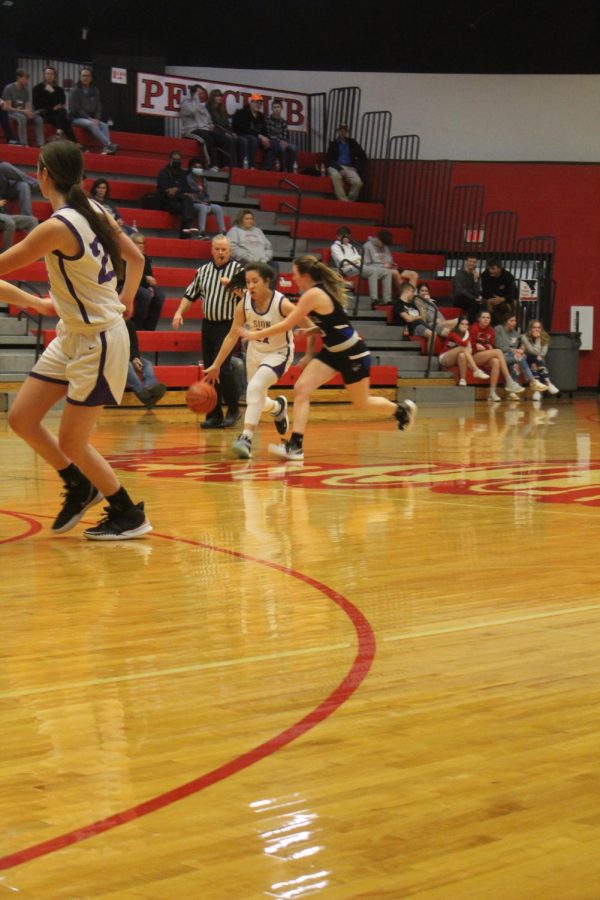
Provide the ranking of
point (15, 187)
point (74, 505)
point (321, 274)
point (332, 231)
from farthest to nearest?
point (332, 231) < point (15, 187) < point (321, 274) < point (74, 505)

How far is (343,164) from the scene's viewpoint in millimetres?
24578

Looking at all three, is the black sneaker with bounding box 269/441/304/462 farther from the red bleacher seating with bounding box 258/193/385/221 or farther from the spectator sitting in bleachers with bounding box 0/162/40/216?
the red bleacher seating with bounding box 258/193/385/221

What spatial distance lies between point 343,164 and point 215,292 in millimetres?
11155

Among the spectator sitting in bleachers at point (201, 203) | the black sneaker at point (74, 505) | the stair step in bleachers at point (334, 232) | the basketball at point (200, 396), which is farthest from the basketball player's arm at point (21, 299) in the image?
the stair step in bleachers at point (334, 232)

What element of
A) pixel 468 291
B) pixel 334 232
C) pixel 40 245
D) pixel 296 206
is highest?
pixel 296 206

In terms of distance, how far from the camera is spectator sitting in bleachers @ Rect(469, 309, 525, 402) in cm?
2185

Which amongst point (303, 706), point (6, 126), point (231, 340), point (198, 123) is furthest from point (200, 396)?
point (198, 123)

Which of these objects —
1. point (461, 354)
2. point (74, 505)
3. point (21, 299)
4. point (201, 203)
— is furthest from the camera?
point (461, 354)

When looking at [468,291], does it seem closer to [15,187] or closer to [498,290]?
[498,290]

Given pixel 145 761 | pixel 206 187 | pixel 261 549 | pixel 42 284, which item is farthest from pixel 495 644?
pixel 206 187

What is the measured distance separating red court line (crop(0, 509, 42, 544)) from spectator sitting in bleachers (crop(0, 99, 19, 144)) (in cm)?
1415

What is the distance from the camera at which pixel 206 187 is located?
22.0 m

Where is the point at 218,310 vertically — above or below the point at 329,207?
below

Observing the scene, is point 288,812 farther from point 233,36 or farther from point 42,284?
point 233,36
